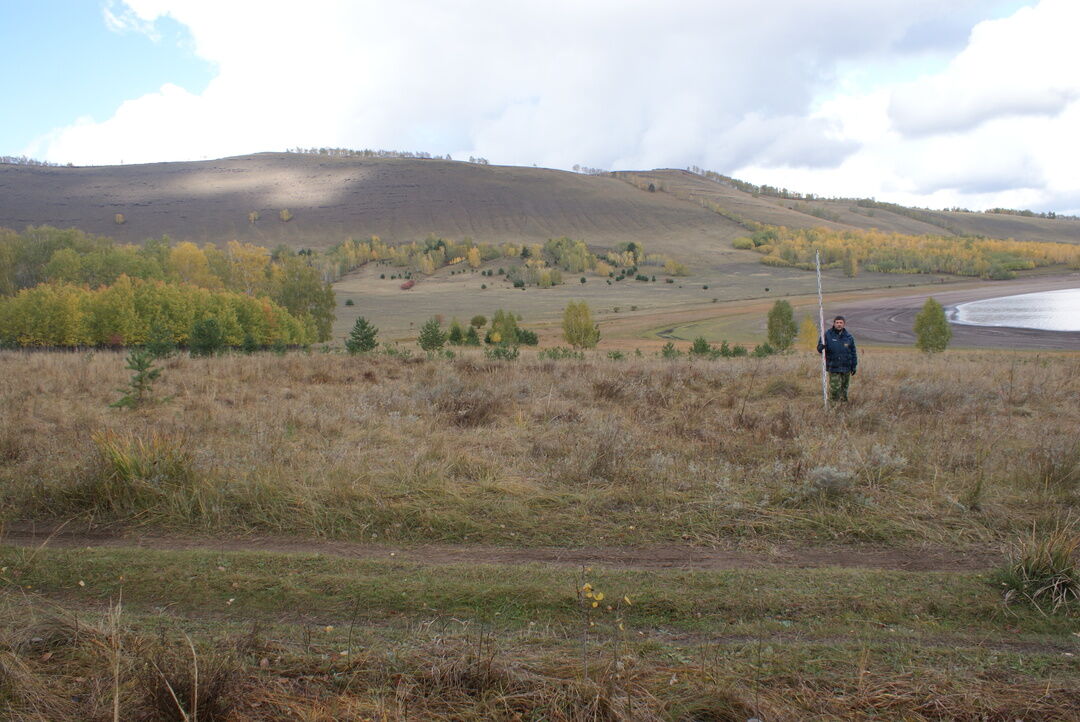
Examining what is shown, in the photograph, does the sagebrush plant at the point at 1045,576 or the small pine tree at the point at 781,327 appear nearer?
the sagebrush plant at the point at 1045,576

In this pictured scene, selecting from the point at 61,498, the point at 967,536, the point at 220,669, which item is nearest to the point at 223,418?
the point at 61,498

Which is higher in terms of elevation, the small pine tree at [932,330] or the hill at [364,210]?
the hill at [364,210]

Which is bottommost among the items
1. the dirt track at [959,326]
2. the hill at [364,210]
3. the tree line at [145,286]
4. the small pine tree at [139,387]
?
the dirt track at [959,326]

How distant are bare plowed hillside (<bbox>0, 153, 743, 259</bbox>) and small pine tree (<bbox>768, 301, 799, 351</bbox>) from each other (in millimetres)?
114907

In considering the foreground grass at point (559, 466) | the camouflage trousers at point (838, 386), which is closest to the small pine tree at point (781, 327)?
the foreground grass at point (559, 466)

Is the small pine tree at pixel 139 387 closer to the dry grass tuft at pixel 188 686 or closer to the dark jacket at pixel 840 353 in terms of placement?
the dry grass tuft at pixel 188 686

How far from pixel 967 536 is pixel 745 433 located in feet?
12.1

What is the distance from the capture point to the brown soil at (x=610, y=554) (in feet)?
15.9

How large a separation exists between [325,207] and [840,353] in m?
185

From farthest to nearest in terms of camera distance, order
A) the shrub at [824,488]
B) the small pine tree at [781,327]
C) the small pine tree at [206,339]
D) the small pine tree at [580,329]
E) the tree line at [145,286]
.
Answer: the small pine tree at [580,329] < the small pine tree at [781,327] < the tree line at [145,286] < the small pine tree at [206,339] < the shrub at [824,488]

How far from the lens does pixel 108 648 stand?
3297 millimetres

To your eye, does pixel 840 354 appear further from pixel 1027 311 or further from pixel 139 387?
pixel 1027 311

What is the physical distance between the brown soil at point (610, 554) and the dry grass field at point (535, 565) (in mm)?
32

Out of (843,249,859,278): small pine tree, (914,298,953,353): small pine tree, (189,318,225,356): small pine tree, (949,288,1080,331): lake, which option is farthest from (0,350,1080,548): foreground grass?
(843,249,859,278): small pine tree
